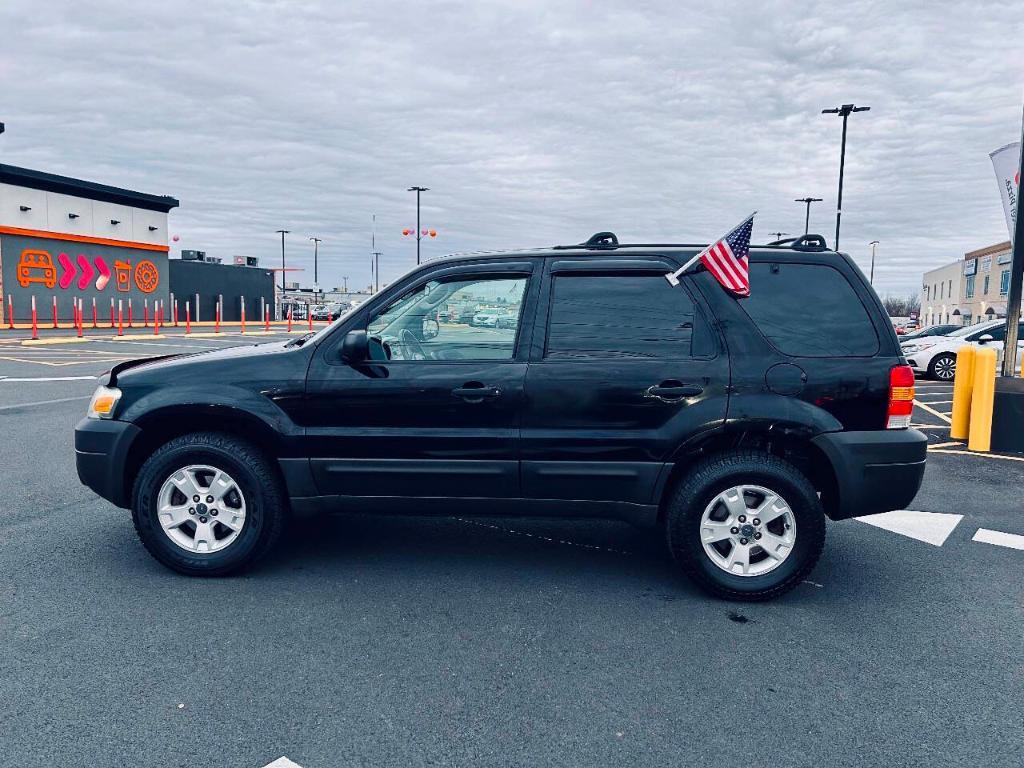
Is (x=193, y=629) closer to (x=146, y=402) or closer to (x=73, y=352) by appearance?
(x=146, y=402)

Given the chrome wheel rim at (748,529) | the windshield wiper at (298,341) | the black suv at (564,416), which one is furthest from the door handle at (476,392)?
the chrome wheel rim at (748,529)

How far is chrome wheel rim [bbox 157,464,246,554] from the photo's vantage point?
4.37 meters

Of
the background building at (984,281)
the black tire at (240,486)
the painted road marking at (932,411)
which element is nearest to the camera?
the black tire at (240,486)

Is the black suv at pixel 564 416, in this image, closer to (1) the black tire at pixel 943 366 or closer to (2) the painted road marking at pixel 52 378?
(2) the painted road marking at pixel 52 378

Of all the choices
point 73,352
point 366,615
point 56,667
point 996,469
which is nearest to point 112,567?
point 56,667

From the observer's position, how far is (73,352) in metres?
20.4

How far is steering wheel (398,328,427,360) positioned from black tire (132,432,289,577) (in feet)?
3.24

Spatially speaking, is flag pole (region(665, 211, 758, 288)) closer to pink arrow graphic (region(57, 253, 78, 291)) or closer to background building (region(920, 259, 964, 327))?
pink arrow graphic (region(57, 253, 78, 291))

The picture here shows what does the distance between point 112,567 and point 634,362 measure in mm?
3172

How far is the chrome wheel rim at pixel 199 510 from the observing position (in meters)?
4.37

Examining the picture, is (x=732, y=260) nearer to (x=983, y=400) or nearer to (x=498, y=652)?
(x=498, y=652)

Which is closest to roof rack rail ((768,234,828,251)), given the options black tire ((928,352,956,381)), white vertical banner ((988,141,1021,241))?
white vertical banner ((988,141,1021,241))

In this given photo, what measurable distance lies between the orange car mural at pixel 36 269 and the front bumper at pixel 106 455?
36056 millimetres

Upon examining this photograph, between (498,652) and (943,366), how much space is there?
1681cm
